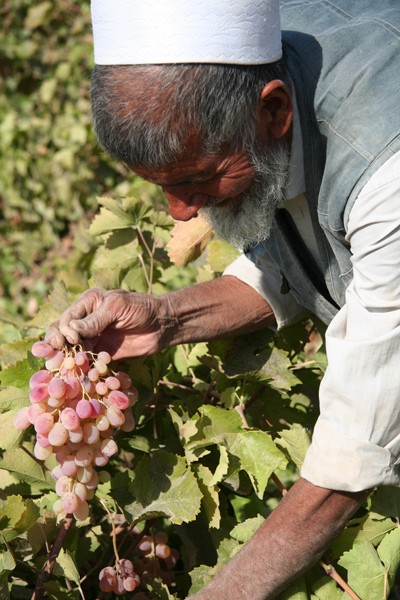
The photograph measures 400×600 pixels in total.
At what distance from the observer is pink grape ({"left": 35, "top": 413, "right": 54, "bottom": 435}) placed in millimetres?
1902

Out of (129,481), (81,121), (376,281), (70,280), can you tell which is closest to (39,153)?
(81,121)

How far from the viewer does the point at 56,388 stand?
1.88m

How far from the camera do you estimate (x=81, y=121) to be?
221 inches

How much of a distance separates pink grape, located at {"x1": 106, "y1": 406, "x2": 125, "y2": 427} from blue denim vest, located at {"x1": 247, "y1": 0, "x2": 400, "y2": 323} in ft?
2.03

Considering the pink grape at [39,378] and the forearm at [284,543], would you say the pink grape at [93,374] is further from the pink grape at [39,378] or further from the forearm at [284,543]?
the forearm at [284,543]

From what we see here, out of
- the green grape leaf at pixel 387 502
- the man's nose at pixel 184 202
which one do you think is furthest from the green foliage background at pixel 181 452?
the man's nose at pixel 184 202

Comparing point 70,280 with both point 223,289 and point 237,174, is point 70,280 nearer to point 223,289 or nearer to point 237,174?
point 223,289

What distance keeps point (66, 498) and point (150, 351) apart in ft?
1.48

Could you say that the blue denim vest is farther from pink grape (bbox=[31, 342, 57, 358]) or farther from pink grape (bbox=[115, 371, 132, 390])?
pink grape (bbox=[31, 342, 57, 358])

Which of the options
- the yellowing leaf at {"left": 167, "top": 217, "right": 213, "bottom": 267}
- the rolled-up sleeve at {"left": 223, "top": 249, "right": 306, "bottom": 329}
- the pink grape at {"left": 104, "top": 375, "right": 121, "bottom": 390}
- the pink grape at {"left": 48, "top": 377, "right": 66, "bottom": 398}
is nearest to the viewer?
the pink grape at {"left": 48, "top": 377, "right": 66, "bottom": 398}

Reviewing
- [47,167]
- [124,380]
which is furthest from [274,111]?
[47,167]

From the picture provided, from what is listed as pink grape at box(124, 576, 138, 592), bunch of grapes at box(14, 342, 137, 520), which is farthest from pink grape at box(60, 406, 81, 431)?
pink grape at box(124, 576, 138, 592)

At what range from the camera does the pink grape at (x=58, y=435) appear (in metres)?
1.89

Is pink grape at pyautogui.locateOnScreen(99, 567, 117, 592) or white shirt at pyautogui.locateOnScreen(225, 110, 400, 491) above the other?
white shirt at pyautogui.locateOnScreen(225, 110, 400, 491)
